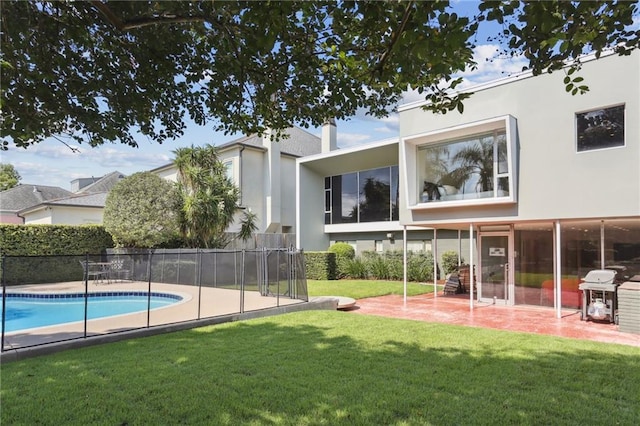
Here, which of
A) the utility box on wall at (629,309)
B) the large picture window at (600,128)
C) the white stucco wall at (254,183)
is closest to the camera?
the utility box on wall at (629,309)

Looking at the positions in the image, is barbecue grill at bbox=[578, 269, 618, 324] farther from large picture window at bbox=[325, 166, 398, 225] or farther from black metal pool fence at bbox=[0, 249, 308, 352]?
large picture window at bbox=[325, 166, 398, 225]

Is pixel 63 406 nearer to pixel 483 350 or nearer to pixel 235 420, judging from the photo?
pixel 235 420

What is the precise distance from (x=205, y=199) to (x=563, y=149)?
14673 mm

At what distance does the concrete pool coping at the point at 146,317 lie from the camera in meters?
7.18

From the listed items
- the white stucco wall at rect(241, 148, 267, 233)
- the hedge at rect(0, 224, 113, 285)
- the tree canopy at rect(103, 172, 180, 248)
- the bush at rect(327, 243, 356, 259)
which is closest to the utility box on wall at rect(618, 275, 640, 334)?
the bush at rect(327, 243, 356, 259)

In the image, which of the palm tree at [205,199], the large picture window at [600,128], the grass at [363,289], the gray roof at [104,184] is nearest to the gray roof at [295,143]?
the palm tree at [205,199]

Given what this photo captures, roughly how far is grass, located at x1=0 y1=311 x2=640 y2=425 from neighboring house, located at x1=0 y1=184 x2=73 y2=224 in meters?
37.0

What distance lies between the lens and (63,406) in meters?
4.48

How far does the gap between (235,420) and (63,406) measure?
6.34 ft

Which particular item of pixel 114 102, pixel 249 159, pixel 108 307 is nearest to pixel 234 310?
pixel 108 307

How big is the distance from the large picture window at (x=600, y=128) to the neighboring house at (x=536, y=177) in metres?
0.02

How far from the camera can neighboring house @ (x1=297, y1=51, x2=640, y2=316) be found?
9.88 metres

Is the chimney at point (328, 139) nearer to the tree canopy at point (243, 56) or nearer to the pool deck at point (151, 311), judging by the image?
the pool deck at point (151, 311)

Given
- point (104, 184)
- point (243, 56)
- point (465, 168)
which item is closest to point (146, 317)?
point (243, 56)
